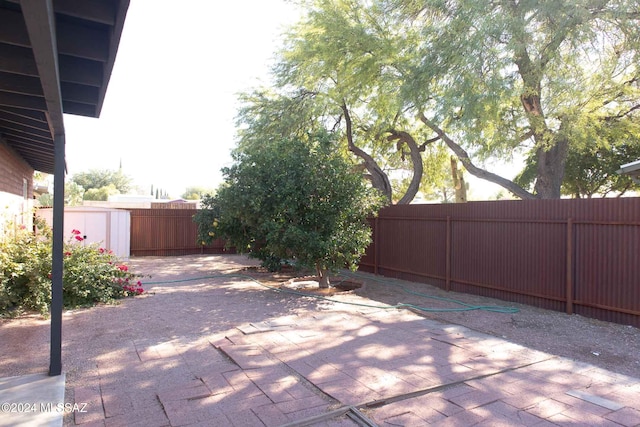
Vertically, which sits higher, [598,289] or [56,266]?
[56,266]

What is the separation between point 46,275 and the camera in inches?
258

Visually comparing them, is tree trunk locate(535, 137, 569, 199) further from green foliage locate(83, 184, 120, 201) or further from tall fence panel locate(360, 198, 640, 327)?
green foliage locate(83, 184, 120, 201)

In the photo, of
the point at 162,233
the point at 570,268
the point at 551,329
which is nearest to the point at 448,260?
the point at 570,268

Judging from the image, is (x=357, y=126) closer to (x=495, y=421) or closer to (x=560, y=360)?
(x=560, y=360)

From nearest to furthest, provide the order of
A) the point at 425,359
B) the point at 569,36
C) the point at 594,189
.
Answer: the point at 425,359
the point at 569,36
the point at 594,189

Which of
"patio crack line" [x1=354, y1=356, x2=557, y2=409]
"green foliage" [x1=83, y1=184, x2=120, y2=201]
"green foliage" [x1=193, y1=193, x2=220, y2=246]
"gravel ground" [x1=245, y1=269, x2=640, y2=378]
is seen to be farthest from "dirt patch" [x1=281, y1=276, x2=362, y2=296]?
"green foliage" [x1=83, y1=184, x2=120, y2=201]

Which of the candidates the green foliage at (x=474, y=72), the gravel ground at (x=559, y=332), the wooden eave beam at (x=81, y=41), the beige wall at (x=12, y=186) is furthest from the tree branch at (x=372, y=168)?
the wooden eave beam at (x=81, y=41)

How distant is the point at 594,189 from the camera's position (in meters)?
20.2

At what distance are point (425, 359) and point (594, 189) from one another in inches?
773

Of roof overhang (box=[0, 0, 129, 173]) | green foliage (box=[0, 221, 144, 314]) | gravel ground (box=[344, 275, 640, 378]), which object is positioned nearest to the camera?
roof overhang (box=[0, 0, 129, 173])

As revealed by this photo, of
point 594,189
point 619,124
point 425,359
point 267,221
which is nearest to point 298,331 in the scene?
point 425,359

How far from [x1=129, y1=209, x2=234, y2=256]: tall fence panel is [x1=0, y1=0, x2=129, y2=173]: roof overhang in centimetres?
1199

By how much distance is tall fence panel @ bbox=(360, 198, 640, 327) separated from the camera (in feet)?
20.3

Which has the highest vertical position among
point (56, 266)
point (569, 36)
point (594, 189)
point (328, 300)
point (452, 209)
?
point (569, 36)
